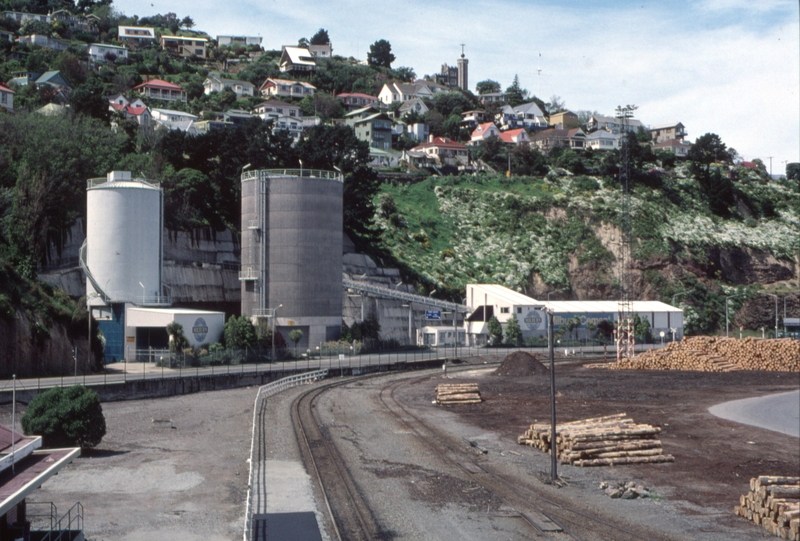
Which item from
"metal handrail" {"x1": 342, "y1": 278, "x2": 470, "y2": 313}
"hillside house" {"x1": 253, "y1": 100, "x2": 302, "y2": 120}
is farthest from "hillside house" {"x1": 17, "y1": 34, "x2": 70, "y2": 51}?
"metal handrail" {"x1": 342, "y1": 278, "x2": 470, "y2": 313}

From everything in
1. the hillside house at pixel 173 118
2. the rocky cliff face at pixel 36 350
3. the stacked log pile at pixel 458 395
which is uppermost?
the hillside house at pixel 173 118

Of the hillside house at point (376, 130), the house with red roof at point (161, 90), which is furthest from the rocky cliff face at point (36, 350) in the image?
the hillside house at point (376, 130)

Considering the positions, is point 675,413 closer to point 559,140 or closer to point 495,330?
point 495,330

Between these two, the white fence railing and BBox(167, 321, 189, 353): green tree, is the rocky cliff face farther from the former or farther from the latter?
the white fence railing

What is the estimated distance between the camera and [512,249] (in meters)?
126

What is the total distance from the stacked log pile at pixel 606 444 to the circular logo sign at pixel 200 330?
4143 cm

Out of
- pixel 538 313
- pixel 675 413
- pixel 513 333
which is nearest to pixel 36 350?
pixel 675 413

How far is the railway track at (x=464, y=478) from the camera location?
22.5 meters

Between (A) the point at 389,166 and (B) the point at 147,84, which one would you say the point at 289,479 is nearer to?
(A) the point at 389,166

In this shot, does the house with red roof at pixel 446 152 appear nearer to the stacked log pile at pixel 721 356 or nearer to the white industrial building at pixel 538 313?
the white industrial building at pixel 538 313

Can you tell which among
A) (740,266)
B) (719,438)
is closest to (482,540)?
(719,438)

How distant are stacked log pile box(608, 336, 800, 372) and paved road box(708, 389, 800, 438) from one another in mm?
20332

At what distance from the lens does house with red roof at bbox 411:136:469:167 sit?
169500 millimetres

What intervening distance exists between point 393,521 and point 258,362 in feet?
169
